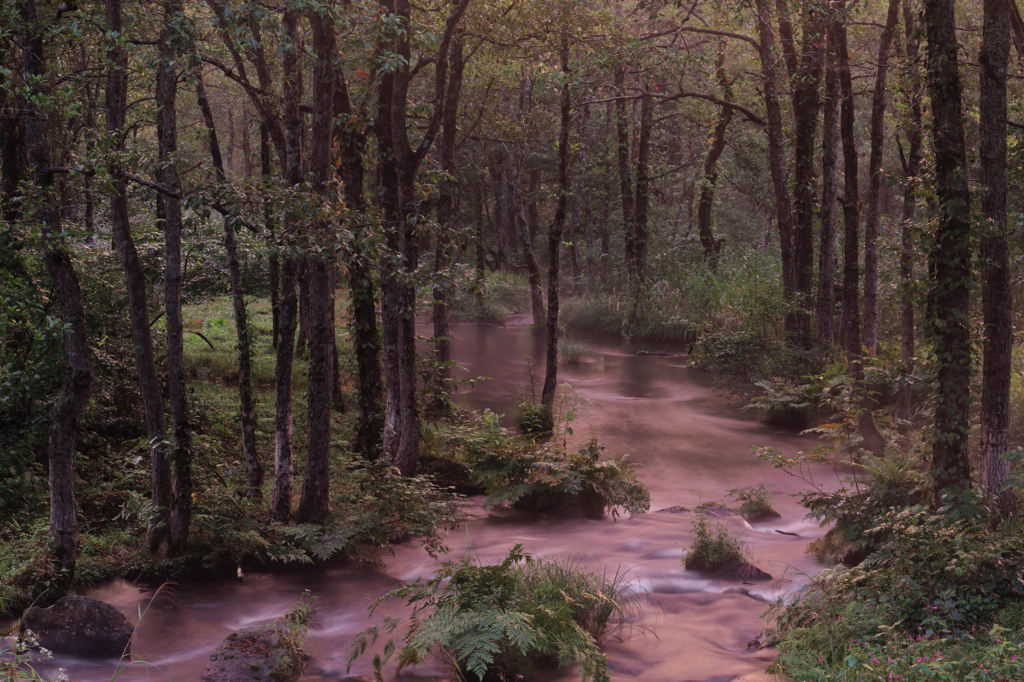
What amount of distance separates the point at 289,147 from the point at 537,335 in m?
21.7

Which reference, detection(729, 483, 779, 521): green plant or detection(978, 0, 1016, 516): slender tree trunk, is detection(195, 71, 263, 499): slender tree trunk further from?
detection(978, 0, 1016, 516): slender tree trunk

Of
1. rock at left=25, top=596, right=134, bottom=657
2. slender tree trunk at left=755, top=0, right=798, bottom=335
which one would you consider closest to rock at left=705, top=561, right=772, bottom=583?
rock at left=25, top=596, right=134, bottom=657

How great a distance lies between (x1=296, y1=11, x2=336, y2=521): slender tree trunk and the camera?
8.62 metres

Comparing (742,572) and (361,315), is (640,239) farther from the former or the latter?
(742,572)

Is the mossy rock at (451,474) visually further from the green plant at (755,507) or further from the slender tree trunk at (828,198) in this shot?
the slender tree trunk at (828,198)

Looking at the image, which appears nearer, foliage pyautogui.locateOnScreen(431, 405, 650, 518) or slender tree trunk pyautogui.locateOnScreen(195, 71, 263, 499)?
slender tree trunk pyautogui.locateOnScreen(195, 71, 263, 499)

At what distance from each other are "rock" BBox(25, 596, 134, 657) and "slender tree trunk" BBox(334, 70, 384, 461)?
532 centimetres

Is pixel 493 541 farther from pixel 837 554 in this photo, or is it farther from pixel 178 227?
pixel 178 227

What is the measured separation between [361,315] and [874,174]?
8.85m

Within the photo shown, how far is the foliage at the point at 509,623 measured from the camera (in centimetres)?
584

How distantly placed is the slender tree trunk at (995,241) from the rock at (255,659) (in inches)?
265

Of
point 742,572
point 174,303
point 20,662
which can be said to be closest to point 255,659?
point 20,662

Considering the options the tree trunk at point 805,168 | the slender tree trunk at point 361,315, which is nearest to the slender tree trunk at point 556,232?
the slender tree trunk at point 361,315

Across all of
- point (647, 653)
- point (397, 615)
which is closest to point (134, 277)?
point (397, 615)
